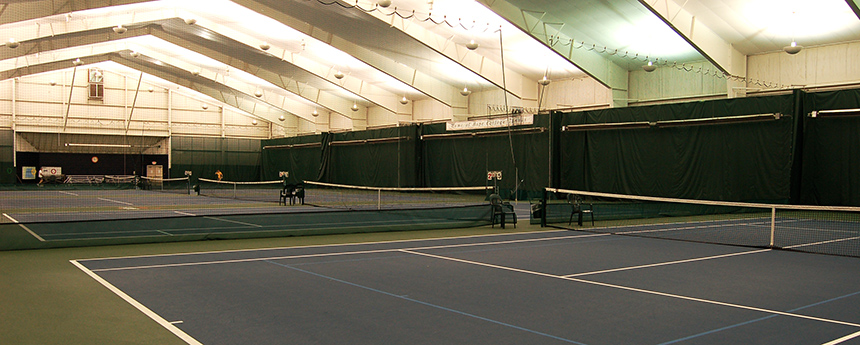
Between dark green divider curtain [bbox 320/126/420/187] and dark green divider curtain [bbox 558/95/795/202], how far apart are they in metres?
9.33

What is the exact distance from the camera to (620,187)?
22438 mm

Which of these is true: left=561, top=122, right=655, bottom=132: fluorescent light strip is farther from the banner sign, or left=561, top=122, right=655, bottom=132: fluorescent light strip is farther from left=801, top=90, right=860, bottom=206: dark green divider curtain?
left=801, top=90, right=860, bottom=206: dark green divider curtain

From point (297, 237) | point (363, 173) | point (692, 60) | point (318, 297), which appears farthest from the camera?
point (363, 173)

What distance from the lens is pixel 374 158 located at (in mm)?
33594

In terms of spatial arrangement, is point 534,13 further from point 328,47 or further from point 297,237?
point 297,237

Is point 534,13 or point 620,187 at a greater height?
point 534,13

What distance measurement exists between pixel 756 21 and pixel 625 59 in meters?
5.43

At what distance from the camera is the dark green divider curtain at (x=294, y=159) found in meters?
39.3

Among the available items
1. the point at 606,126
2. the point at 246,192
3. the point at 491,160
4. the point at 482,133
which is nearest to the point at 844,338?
the point at 606,126

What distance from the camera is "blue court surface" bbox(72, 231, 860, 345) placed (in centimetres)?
436

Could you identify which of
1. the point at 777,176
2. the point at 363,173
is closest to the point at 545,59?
the point at 777,176

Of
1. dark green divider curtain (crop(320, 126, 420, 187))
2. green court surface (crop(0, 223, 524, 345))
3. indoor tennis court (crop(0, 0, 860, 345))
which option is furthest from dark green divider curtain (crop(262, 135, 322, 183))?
green court surface (crop(0, 223, 524, 345))

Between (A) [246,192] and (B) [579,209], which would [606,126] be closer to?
(B) [579,209]

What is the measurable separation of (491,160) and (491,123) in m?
1.85
